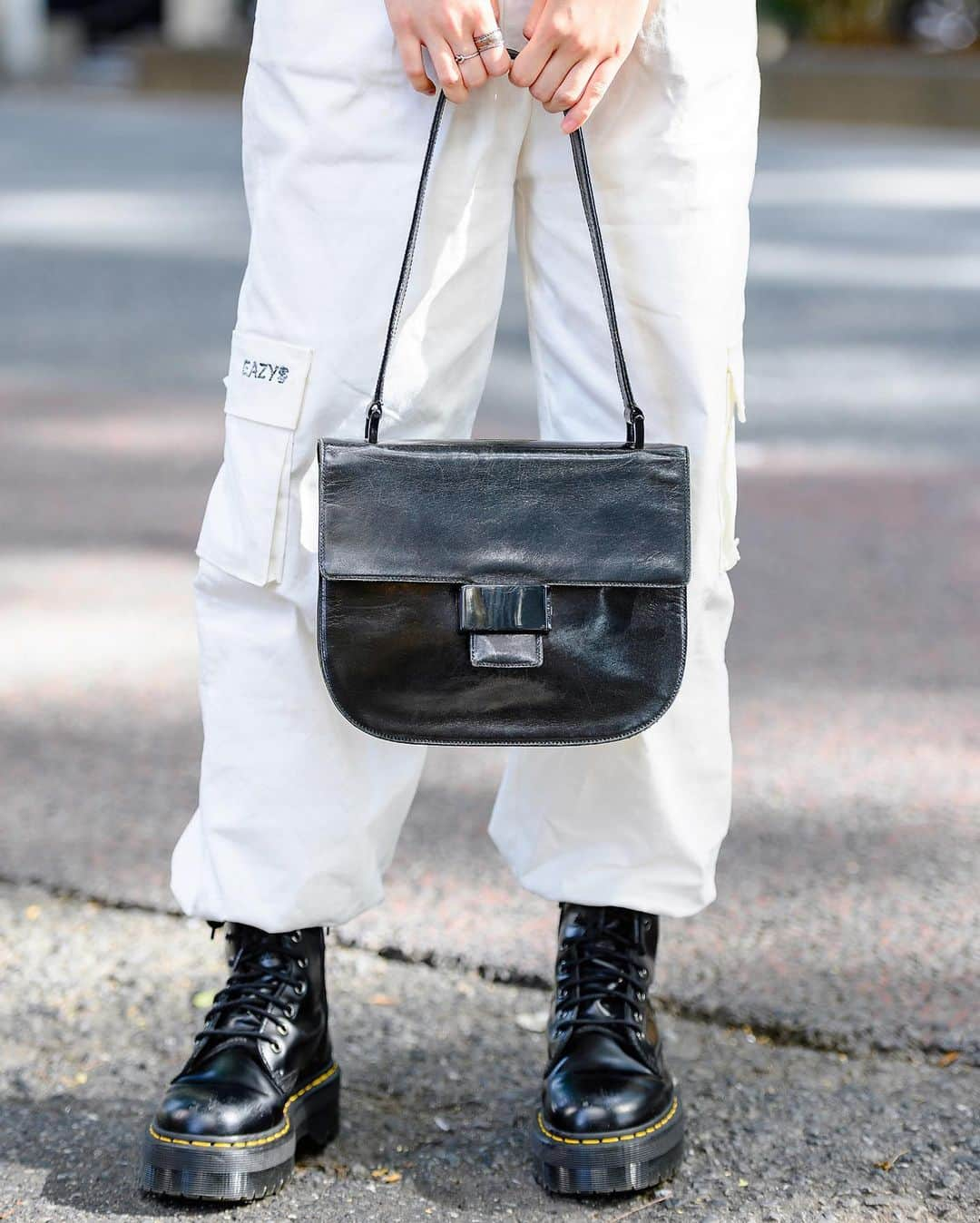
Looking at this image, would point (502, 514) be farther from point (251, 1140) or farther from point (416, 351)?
point (251, 1140)

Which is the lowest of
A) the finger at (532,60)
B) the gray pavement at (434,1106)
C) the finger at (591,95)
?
the gray pavement at (434,1106)

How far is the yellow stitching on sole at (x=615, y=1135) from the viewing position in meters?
1.69

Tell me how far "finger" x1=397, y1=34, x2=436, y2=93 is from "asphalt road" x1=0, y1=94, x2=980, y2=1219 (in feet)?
3.43

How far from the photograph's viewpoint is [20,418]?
16.5ft

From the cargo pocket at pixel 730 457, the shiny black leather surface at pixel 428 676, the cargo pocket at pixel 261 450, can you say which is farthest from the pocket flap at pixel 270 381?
the cargo pocket at pixel 730 457

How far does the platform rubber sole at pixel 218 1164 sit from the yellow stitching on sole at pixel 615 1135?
0.81 ft

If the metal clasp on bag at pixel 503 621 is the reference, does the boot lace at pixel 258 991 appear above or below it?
below

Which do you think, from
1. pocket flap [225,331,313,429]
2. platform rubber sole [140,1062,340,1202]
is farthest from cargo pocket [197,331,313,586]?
platform rubber sole [140,1062,340,1202]

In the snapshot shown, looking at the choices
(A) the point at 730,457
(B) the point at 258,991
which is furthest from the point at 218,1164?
(A) the point at 730,457

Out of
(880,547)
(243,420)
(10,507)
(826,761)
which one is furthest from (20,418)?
(243,420)

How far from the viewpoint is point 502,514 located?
5.30ft

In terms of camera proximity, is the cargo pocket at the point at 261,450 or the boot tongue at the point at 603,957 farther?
the boot tongue at the point at 603,957

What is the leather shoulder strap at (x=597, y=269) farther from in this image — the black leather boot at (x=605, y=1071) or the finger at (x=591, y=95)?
the black leather boot at (x=605, y=1071)

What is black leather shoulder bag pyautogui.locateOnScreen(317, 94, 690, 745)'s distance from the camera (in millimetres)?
1602
